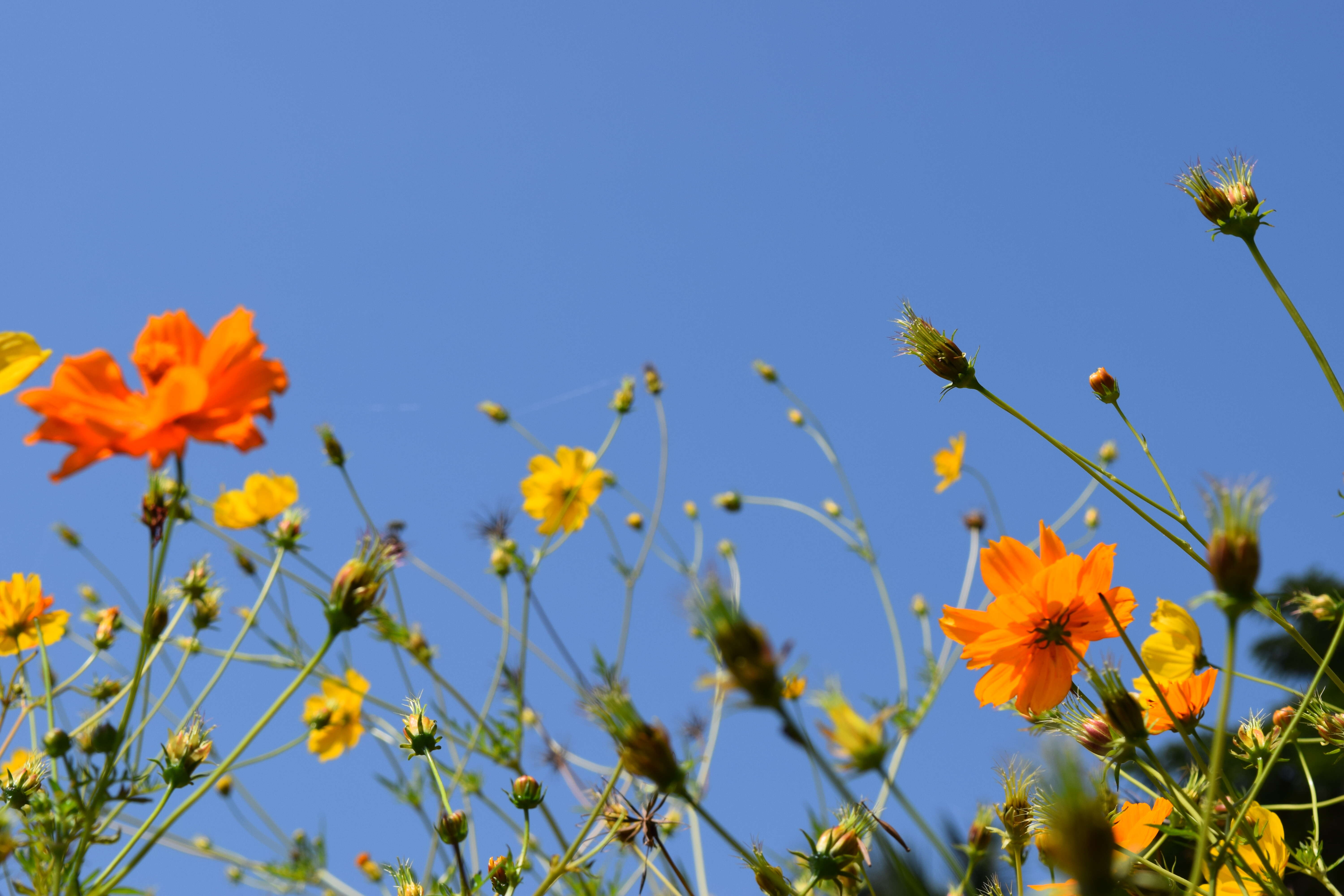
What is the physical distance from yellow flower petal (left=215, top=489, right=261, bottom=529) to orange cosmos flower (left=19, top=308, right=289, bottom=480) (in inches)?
53.2

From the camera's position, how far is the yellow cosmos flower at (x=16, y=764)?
1062mm

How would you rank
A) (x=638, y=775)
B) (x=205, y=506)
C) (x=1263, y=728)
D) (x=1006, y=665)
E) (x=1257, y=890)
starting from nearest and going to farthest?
(x=638, y=775), (x=1257, y=890), (x=1006, y=665), (x=1263, y=728), (x=205, y=506)

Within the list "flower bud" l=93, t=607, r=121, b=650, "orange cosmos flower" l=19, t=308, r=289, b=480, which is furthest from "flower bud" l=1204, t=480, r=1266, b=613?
"flower bud" l=93, t=607, r=121, b=650

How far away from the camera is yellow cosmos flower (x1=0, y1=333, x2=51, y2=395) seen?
2.46ft

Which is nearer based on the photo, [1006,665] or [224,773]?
[224,773]

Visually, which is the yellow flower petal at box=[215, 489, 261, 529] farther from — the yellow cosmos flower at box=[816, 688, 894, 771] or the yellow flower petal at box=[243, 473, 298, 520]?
the yellow cosmos flower at box=[816, 688, 894, 771]

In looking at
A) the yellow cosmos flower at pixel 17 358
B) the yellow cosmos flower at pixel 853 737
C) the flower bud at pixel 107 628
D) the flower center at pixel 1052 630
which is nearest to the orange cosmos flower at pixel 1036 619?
the flower center at pixel 1052 630

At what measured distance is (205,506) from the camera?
1.95m

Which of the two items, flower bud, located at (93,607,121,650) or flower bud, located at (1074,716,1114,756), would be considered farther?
flower bud, located at (93,607,121,650)

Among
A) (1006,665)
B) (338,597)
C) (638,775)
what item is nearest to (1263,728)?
(1006,665)

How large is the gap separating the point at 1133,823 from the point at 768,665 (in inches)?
23.5

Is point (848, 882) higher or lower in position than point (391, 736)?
lower

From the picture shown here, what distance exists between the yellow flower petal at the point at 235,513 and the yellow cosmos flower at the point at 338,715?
44 cm

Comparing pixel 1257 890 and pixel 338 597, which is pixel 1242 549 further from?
pixel 338 597
